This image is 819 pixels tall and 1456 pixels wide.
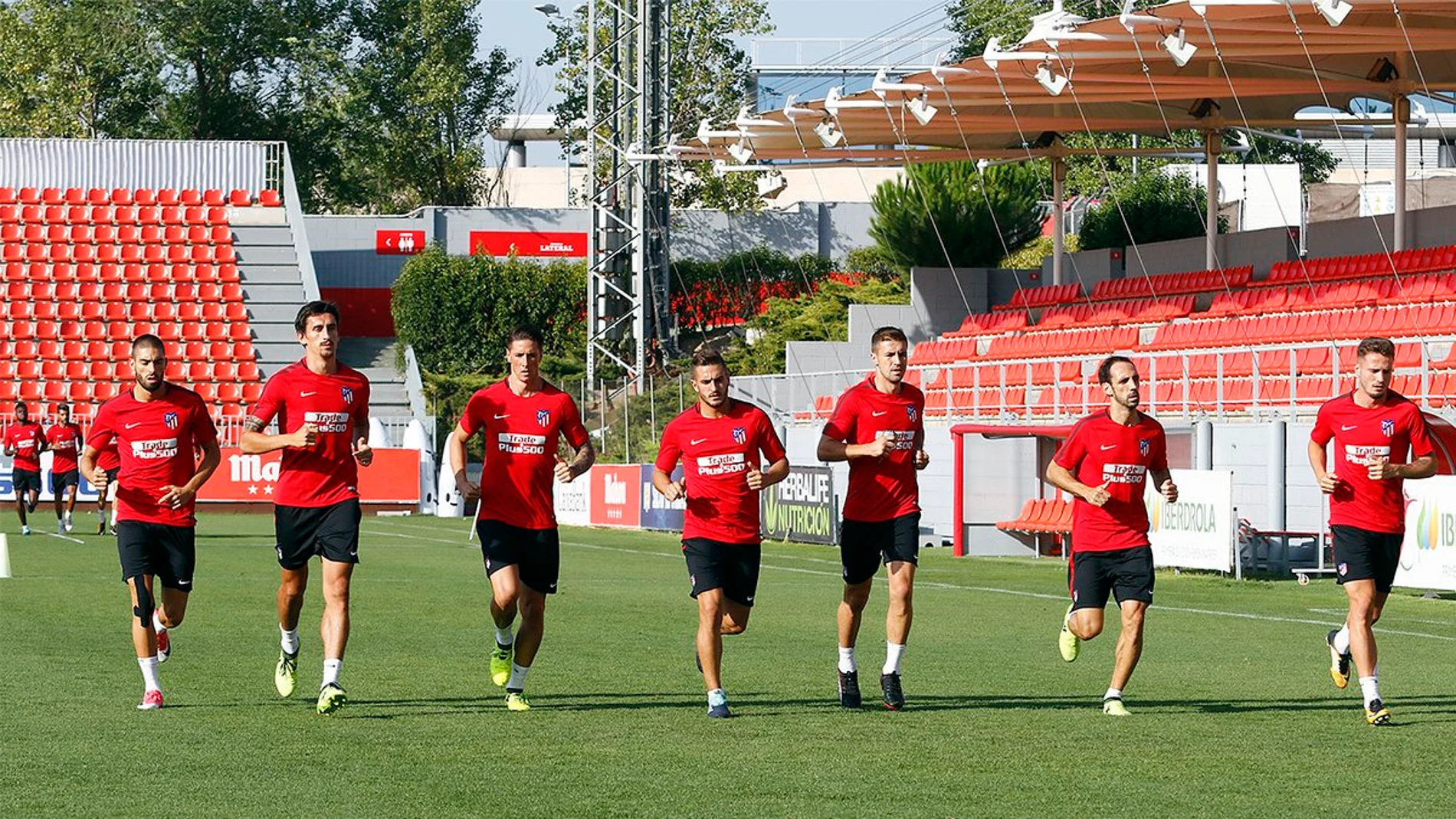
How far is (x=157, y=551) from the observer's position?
11.9 metres

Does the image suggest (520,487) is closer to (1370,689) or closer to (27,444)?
(1370,689)

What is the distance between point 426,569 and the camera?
26.1 m

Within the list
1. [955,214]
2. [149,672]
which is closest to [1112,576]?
[149,672]

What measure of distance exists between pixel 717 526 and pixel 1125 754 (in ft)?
8.48

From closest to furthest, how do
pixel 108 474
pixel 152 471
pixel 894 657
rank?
pixel 894 657, pixel 152 471, pixel 108 474

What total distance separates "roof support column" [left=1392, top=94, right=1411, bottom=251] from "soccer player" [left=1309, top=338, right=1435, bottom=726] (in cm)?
2359

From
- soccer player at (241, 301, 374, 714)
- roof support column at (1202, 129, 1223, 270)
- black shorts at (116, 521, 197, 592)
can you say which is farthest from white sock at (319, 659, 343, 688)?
roof support column at (1202, 129, 1223, 270)

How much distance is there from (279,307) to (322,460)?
1726 inches

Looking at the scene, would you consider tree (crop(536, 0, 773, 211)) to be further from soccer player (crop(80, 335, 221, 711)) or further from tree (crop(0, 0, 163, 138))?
soccer player (crop(80, 335, 221, 711))

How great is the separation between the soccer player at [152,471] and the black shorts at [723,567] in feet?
9.12

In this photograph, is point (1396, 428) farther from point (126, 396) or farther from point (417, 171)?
point (417, 171)

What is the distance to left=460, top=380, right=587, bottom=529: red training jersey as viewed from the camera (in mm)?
11547

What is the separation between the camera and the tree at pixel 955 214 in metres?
53.6

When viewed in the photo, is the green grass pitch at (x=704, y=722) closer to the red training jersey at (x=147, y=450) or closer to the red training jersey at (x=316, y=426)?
the red training jersey at (x=147, y=450)
